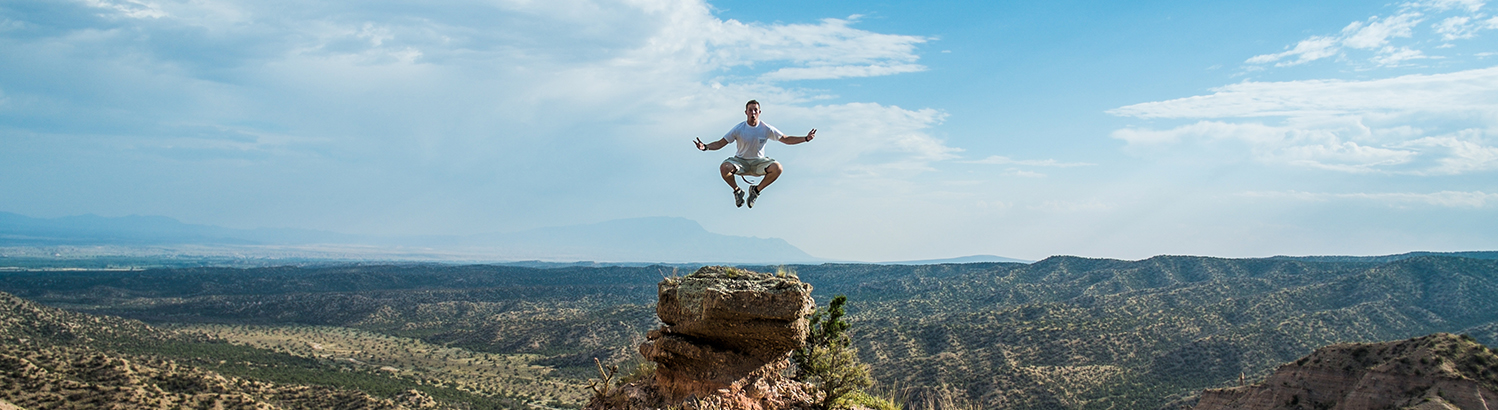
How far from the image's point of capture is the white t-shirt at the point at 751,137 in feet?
51.1

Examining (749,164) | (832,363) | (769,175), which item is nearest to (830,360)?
(832,363)

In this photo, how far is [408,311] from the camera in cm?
11238

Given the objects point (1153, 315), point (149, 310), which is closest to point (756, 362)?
point (1153, 315)

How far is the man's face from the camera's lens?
15492mm

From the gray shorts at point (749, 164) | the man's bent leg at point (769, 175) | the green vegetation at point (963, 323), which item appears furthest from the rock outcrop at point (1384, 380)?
the gray shorts at point (749, 164)

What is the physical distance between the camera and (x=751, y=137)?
15.6 m

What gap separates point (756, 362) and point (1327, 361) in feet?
109

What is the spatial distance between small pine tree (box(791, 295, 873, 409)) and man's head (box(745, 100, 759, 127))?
4.48 meters

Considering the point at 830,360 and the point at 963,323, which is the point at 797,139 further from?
the point at 963,323

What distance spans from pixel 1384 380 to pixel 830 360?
29.9 m

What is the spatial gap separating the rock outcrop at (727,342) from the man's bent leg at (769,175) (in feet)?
5.83

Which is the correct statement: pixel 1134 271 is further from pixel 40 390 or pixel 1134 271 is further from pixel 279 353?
pixel 40 390

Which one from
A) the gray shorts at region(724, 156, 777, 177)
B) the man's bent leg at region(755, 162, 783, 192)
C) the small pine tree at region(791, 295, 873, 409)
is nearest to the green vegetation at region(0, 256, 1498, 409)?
the small pine tree at region(791, 295, 873, 409)

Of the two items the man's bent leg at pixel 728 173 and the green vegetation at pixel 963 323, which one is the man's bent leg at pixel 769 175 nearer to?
the man's bent leg at pixel 728 173
